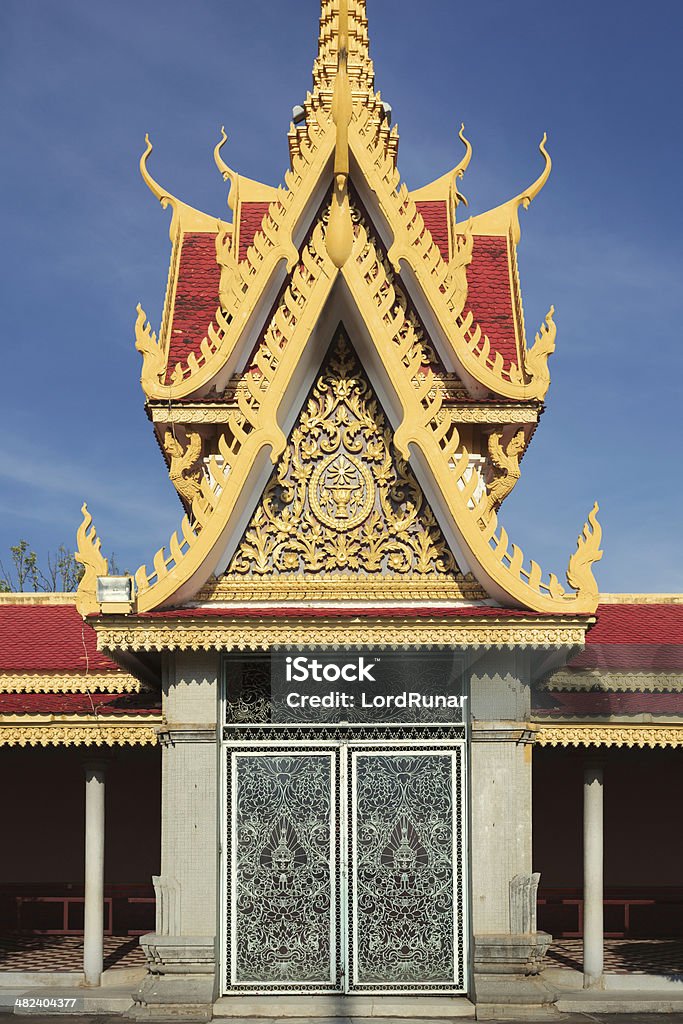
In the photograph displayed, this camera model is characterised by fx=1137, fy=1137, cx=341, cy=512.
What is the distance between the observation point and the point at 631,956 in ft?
42.2

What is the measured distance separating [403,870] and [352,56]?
391 inches

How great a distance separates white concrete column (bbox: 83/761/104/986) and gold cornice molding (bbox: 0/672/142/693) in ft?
2.85

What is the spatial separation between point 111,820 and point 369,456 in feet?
24.2

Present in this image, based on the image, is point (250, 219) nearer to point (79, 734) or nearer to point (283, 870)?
point (79, 734)

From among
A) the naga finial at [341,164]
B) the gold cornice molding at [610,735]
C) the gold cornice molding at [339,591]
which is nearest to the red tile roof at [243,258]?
the naga finial at [341,164]

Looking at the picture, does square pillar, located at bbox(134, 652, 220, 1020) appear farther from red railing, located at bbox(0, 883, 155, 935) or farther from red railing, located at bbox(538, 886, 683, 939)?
red railing, located at bbox(538, 886, 683, 939)

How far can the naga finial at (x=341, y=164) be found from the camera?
32.2 feet

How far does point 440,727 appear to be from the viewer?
10023 millimetres

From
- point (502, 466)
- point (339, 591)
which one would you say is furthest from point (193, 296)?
point (339, 591)

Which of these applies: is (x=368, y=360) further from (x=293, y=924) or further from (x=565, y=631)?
(x=293, y=924)

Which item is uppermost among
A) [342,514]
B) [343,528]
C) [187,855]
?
[342,514]

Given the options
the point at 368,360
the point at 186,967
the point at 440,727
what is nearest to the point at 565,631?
the point at 440,727

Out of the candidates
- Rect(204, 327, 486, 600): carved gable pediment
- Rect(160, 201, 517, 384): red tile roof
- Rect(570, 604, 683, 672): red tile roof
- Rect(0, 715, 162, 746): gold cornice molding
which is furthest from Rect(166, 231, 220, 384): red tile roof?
Rect(570, 604, 683, 672): red tile roof

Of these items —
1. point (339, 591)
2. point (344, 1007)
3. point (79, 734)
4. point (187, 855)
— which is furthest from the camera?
point (79, 734)
